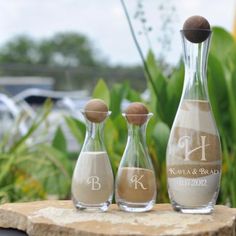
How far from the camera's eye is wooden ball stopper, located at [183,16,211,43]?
4.40 feet

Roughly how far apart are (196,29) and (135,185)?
0.33 meters

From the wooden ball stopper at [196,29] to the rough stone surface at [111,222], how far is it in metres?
0.34

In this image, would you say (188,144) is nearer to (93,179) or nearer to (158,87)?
(93,179)

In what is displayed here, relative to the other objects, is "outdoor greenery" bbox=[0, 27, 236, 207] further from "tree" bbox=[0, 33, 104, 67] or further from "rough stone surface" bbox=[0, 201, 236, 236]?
"tree" bbox=[0, 33, 104, 67]

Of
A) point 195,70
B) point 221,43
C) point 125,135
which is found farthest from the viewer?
point 221,43

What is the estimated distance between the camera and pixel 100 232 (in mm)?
1195

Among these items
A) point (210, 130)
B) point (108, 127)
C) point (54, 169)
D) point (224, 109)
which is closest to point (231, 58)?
point (224, 109)

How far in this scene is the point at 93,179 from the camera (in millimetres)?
1355

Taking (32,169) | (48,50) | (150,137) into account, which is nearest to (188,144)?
(150,137)

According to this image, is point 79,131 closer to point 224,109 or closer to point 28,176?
point 28,176

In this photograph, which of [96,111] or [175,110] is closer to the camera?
[96,111]

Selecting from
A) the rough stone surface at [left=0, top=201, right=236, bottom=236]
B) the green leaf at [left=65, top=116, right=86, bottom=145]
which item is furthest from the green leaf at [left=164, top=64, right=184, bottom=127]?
the rough stone surface at [left=0, top=201, right=236, bottom=236]

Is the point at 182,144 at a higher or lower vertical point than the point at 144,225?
higher

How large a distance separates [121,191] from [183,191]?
12 cm
